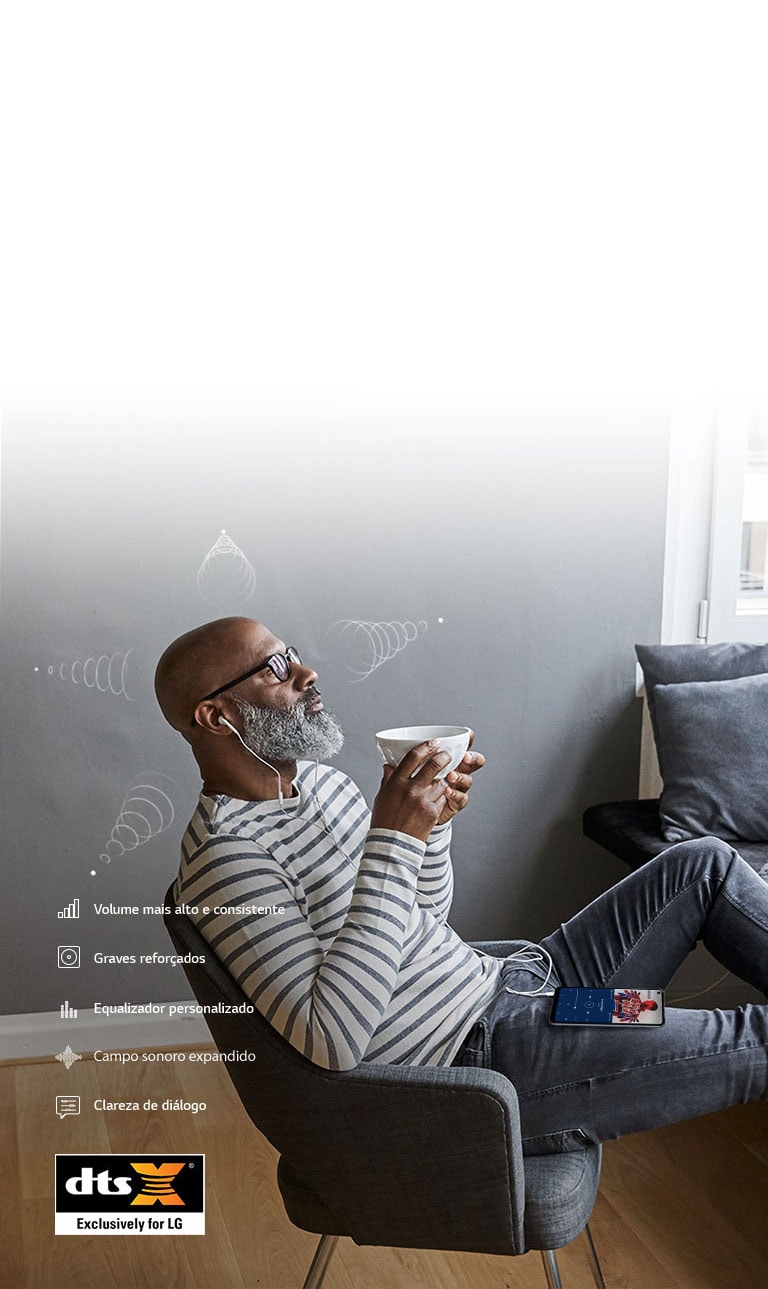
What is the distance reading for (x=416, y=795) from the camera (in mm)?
1594

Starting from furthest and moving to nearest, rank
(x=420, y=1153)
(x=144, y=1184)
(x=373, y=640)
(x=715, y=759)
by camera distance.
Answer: (x=373, y=640) < (x=715, y=759) < (x=144, y=1184) < (x=420, y=1153)

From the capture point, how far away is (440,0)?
84.7 inches

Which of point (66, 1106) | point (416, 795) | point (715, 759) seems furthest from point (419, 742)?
point (66, 1106)

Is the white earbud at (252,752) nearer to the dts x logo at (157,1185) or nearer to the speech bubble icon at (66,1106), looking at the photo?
the dts x logo at (157,1185)

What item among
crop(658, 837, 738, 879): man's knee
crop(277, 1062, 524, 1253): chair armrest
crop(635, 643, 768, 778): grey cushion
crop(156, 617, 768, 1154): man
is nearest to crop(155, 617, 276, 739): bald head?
crop(156, 617, 768, 1154): man

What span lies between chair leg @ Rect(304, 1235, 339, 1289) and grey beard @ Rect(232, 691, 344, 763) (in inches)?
26.3

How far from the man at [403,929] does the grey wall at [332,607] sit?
0.86 meters

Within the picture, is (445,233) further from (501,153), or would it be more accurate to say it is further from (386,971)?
(386,971)

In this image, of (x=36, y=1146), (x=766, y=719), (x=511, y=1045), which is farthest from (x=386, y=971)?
(x=766, y=719)

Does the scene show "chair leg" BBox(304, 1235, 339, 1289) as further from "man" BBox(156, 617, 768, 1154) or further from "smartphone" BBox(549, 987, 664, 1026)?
"smartphone" BBox(549, 987, 664, 1026)

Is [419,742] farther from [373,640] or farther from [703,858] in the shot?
[373,640]

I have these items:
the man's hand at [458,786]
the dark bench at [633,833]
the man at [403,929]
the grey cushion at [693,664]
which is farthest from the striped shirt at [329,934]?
the grey cushion at [693,664]

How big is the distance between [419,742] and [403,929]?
0.24m

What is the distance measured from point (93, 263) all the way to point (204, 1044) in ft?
5.77
